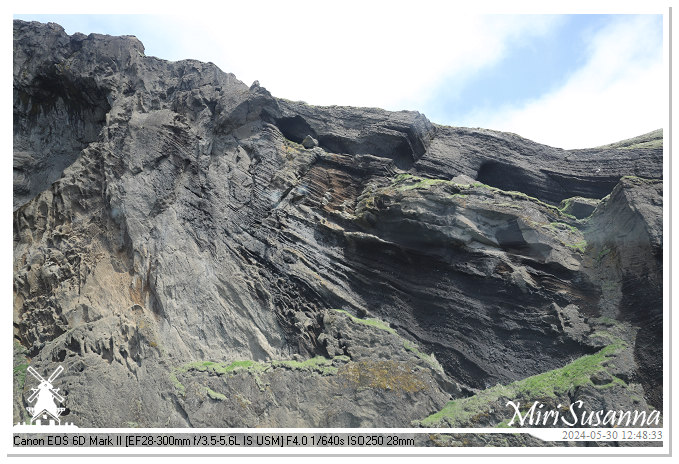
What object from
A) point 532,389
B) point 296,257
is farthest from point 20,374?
point 532,389

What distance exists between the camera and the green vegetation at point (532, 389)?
16.0 meters

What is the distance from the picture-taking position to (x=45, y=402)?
1534 cm

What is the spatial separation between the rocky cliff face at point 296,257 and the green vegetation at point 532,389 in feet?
0.36

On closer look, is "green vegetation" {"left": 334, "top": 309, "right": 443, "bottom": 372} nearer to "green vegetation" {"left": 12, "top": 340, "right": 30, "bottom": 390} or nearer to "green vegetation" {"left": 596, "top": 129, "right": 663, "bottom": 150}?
"green vegetation" {"left": 12, "top": 340, "right": 30, "bottom": 390}

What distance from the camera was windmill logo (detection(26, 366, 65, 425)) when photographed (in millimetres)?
15180

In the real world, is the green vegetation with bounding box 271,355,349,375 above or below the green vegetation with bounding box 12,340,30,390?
above

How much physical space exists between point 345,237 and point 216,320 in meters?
5.90

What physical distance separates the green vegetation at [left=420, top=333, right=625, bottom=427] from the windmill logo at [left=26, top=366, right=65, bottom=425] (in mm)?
10693

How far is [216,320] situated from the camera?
18.6 metres

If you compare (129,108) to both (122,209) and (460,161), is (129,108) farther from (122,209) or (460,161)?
(460,161)

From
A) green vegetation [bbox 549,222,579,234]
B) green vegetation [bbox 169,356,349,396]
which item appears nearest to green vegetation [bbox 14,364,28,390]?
green vegetation [bbox 169,356,349,396]

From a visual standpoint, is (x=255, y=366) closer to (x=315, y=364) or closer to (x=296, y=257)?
(x=315, y=364)

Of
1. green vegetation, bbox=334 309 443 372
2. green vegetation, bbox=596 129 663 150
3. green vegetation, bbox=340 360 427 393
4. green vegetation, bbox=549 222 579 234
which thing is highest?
green vegetation, bbox=596 129 663 150
